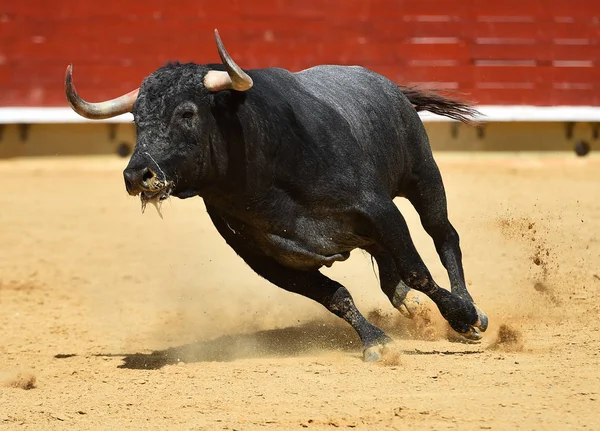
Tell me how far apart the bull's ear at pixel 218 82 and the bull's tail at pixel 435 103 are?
1535 mm

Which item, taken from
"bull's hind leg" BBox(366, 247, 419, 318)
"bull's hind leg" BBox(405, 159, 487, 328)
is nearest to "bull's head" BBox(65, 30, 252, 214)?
"bull's hind leg" BBox(366, 247, 419, 318)

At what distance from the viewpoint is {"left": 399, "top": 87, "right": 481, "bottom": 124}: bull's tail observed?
536cm

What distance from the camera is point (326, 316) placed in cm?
556

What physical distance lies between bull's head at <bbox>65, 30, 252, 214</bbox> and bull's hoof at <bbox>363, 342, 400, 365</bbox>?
896mm

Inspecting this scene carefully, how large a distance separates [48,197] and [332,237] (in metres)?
4.44

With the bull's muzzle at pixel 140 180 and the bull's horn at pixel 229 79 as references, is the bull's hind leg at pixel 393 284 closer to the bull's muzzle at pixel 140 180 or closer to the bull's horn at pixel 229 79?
the bull's horn at pixel 229 79

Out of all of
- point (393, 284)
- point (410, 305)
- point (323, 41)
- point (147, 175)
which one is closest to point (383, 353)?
point (410, 305)

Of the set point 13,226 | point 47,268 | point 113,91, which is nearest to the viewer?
point 47,268

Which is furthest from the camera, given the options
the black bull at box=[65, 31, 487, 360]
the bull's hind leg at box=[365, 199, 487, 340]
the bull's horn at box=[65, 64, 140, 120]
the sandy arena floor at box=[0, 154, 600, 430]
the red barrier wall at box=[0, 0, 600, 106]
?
the red barrier wall at box=[0, 0, 600, 106]

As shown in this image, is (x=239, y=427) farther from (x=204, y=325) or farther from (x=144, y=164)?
(x=204, y=325)

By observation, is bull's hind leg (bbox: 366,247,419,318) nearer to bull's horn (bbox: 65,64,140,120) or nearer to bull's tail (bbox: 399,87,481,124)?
bull's tail (bbox: 399,87,481,124)

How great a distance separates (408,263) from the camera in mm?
4355

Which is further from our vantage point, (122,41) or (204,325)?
(122,41)

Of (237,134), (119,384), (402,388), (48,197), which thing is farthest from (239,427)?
(48,197)
